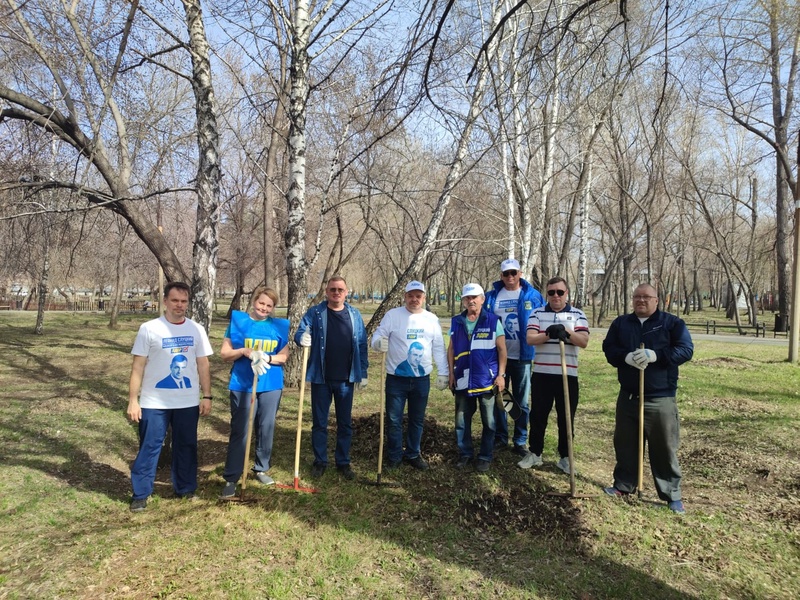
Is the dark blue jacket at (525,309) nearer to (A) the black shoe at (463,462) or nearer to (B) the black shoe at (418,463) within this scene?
(A) the black shoe at (463,462)

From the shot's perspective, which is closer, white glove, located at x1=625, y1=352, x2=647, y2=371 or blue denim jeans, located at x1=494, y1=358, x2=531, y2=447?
white glove, located at x1=625, y1=352, x2=647, y2=371

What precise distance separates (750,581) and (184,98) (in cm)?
1534

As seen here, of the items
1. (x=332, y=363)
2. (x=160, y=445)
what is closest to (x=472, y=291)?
(x=332, y=363)

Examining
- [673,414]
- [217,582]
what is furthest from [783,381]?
[217,582]

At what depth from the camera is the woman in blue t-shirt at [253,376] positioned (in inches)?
164

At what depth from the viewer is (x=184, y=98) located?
44.5ft

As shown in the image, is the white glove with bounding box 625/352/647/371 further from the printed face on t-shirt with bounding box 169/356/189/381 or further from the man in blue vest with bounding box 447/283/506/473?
the printed face on t-shirt with bounding box 169/356/189/381

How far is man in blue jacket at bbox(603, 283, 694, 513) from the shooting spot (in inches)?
157

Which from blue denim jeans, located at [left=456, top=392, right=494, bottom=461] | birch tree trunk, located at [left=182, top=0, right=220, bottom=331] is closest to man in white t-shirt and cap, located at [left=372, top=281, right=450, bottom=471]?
blue denim jeans, located at [left=456, top=392, right=494, bottom=461]

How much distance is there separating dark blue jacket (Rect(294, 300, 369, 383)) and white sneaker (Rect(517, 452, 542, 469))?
178 centimetres

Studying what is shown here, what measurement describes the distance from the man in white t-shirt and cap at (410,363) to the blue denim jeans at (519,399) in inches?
32.8

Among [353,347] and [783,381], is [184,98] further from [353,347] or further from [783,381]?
[783,381]

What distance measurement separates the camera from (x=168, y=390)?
3891mm

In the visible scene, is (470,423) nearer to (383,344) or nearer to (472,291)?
(383,344)
